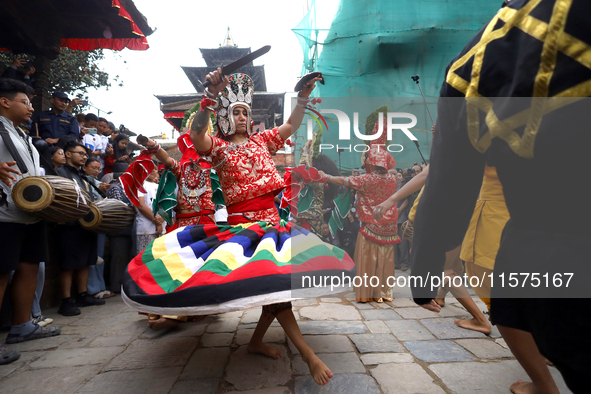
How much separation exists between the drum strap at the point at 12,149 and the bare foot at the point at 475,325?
4192mm

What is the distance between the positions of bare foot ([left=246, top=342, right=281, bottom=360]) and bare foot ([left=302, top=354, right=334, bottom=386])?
1.40 feet

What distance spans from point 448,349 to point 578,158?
2225mm

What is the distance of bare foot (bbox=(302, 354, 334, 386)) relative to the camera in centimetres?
188

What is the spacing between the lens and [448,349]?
2418 millimetres

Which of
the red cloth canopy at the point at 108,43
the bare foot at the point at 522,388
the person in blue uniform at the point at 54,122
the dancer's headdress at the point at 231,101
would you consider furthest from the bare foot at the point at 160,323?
the red cloth canopy at the point at 108,43

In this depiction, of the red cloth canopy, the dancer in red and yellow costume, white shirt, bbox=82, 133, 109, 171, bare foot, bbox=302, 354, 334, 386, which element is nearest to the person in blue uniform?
white shirt, bbox=82, 133, 109, 171

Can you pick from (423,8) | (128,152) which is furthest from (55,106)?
(423,8)

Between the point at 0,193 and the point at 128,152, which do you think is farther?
the point at 128,152

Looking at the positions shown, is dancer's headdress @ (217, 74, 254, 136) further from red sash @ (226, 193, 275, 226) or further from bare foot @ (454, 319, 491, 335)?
bare foot @ (454, 319, 491, 335)

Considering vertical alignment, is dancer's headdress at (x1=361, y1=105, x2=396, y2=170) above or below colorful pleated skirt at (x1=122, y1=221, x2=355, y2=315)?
above

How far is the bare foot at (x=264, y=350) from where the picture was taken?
7.53ft

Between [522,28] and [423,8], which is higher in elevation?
[423,8]

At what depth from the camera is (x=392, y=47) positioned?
29.7ft

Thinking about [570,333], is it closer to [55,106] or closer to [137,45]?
[55,106]
